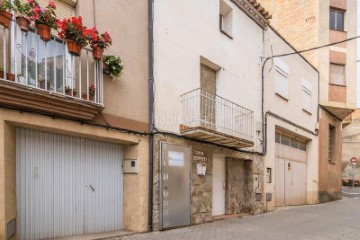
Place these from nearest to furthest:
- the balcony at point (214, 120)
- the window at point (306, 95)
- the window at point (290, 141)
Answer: the balcony at point (214, 120) → the window at point (290, 141) → the window at point (306, 95)

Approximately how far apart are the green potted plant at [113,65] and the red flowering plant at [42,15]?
132 cm

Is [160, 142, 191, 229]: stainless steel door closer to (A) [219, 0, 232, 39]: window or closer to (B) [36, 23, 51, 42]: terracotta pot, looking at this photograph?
(B) [36, 23, 51, 42]: terracotta pot

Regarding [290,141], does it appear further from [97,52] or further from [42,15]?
[42,15]

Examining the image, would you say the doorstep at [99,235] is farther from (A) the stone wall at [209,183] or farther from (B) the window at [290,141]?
(B) the window at [290,141]

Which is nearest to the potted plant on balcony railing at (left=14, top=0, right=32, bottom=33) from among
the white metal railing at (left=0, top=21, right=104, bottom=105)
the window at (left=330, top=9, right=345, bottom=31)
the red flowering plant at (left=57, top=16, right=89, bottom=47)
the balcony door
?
the white metal railing at (left=0, top=21, right=104, bottom=105)

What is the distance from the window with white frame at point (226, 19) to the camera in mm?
10799

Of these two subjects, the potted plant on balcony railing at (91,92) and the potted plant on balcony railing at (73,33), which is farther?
A: the potted plant on balcony railing at (91,92)

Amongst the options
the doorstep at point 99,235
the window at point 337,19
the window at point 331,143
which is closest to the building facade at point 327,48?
the window at point 337,19

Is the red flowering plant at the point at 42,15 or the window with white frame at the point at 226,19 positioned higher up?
the window with white frame at the point at 226,19

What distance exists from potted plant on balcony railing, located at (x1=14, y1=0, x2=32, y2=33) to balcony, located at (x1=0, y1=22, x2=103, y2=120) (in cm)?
11

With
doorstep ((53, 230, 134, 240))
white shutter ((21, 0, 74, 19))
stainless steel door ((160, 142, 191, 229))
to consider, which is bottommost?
doorstep ((53, 230, 134, 240))

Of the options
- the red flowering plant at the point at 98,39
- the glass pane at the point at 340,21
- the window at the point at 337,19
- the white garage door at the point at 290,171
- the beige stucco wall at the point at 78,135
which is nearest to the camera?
the beige stucco wall at the point at 78,135

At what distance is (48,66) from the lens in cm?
568

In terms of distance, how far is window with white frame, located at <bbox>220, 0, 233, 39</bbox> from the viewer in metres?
10.8
